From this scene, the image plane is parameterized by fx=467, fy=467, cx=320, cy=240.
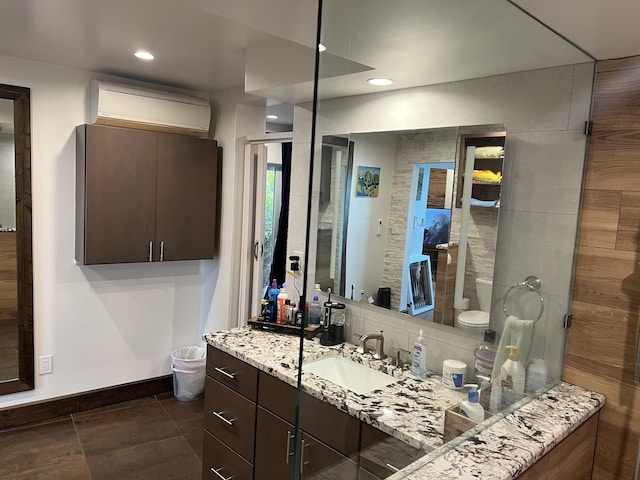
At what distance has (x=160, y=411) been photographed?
11.3ft

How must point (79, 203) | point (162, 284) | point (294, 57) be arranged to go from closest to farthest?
point (294, 57) → point (79, 203) → point (162, 284)

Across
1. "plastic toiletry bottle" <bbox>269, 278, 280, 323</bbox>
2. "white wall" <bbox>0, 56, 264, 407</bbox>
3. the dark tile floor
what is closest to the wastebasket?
the dark tile floor

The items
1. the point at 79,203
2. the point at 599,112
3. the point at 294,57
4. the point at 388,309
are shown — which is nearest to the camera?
the point at 388,309

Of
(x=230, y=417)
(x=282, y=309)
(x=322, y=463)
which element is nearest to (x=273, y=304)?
(x=282, y=309)

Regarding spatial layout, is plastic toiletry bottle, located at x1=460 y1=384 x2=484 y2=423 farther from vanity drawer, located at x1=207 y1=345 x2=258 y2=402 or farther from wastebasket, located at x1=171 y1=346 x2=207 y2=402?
wastebasket, located at x1=171 y1=346 x2=207 y2=402

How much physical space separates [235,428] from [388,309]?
116cm

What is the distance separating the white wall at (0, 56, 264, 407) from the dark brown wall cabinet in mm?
132

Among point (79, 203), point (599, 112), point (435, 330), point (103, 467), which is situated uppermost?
point (599, 112)

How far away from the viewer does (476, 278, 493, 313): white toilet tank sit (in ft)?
5.40

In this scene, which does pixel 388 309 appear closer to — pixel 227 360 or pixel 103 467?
pixel 227 360

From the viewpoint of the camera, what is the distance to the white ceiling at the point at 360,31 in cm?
121

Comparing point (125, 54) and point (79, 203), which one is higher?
point (125, 54)

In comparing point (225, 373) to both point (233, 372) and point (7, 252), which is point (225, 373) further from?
point (7, 252)

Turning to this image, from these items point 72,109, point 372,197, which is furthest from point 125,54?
point 372,197
